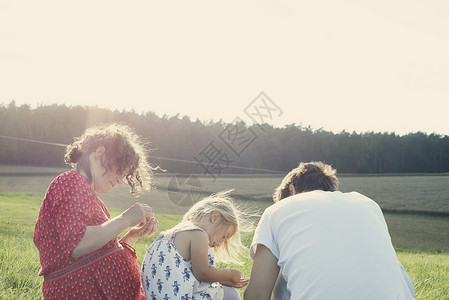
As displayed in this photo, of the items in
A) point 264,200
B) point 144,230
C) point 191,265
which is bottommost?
point 264,200

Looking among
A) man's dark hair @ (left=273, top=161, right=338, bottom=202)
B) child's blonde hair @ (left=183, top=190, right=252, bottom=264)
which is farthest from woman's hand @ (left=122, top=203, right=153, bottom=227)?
man's dark hair @ (left=273, top=161, right=338, bottom=202)

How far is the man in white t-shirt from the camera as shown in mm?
1956

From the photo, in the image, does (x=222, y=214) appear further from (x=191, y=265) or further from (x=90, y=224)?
(x=90, y=224)

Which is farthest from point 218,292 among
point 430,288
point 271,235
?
point 430,288

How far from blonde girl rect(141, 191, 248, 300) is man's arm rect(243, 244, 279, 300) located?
391mm

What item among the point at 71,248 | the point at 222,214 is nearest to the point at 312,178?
the point at 222,214

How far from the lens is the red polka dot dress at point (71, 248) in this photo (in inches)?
86.3

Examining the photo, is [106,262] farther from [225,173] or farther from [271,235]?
[225,173]

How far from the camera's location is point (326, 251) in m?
2.00

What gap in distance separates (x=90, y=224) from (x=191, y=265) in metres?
0.71

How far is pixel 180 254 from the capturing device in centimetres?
263

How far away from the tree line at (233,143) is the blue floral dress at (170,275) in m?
27.5

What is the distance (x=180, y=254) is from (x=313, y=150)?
109ft

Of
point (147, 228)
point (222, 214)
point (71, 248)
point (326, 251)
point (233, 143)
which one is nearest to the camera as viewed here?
point (326, 251)
